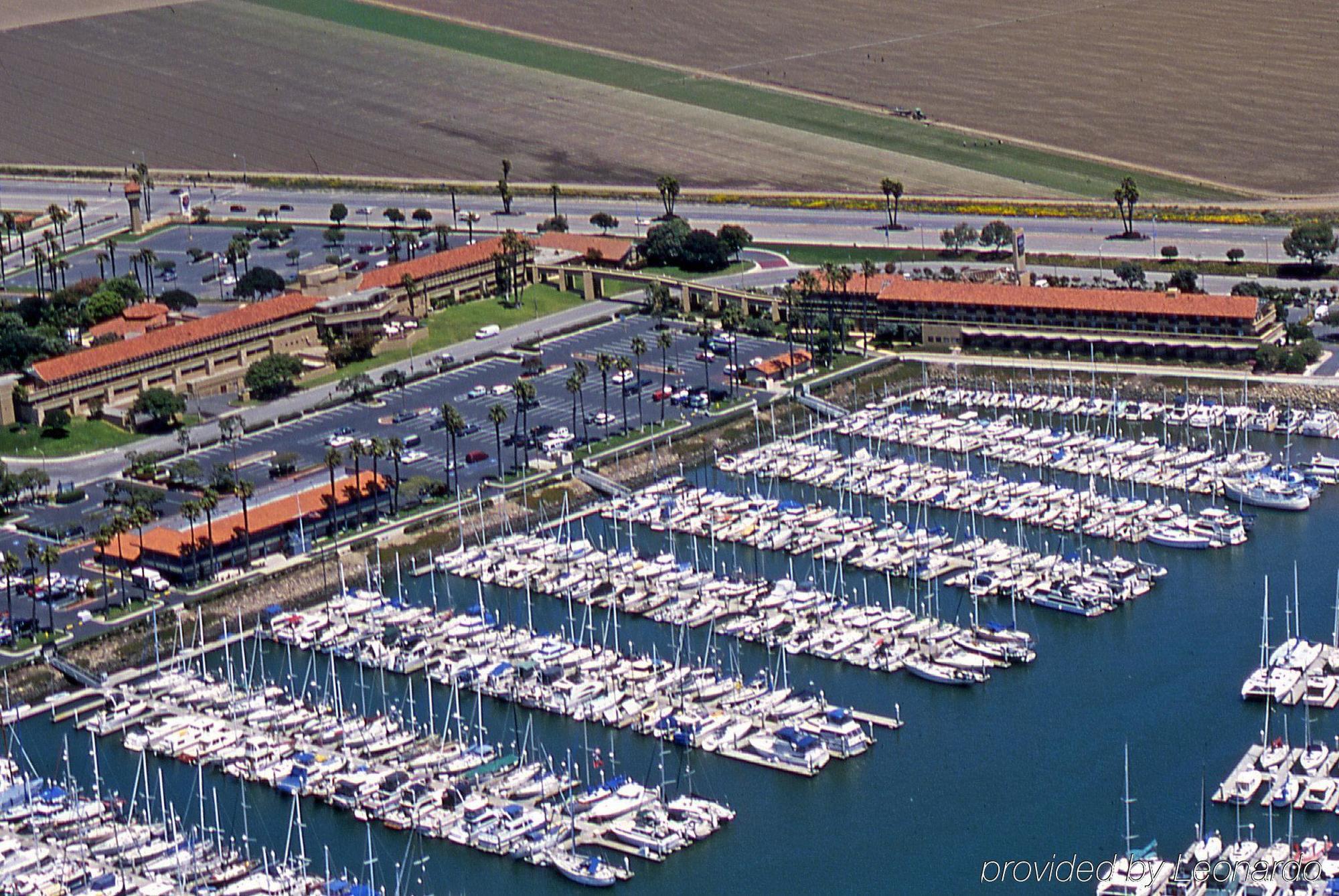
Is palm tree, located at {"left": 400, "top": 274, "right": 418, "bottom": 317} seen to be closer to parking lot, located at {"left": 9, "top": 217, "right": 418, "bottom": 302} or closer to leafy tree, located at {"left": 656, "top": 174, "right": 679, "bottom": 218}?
parking lot, located at {"left": 9, "top": 217, "right": 418, "bottom": 302}

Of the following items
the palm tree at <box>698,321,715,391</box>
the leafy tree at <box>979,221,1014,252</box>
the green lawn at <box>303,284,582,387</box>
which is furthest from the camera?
the leafy tree at <box>979,221,1014,252</box>

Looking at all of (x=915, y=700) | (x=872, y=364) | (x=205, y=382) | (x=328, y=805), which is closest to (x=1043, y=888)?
(x=915, y=700)

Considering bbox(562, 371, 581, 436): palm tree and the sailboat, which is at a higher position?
bbox(562, 371, 581, 436): palm tree

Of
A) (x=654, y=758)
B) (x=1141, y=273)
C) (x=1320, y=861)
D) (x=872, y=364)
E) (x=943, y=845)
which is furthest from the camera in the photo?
(x=1141, y=273)

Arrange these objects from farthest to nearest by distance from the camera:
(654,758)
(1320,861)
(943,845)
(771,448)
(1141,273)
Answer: (1141,273), (771,448), (654,758), (943,845), (1320,861)

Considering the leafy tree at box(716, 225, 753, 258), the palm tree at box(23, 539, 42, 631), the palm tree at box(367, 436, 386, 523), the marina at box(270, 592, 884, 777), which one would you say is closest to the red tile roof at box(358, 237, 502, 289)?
the leafy tree at box(716, 225, 753, 258)

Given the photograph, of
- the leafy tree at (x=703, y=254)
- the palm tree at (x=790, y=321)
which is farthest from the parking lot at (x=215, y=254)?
the palm tree at (x=790, y=321)

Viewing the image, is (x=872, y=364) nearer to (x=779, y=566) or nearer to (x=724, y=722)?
(x=779, y=566)
